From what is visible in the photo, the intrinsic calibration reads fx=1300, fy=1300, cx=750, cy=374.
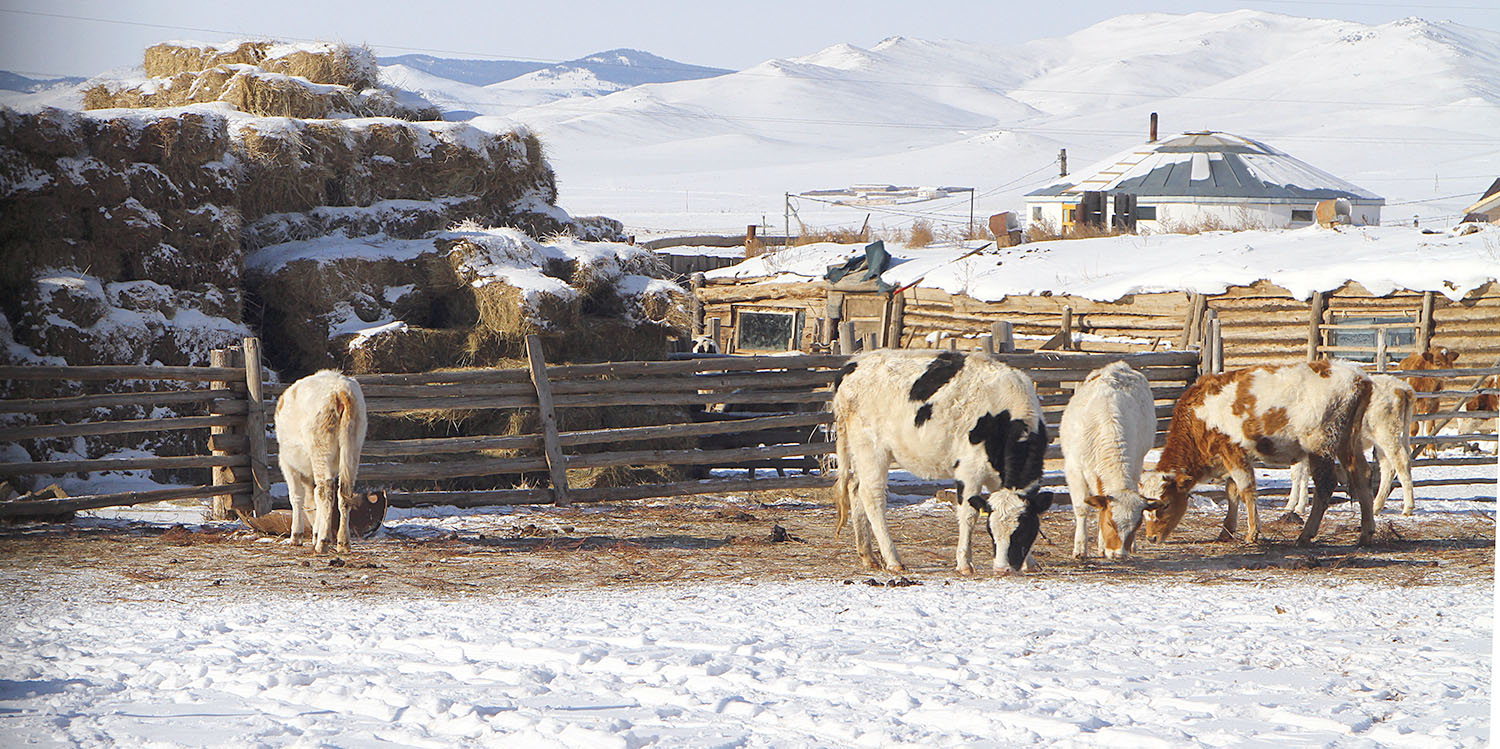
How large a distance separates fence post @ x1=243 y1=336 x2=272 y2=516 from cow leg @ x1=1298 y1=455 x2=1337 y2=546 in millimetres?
7692

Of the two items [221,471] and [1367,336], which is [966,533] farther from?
[1367,336]

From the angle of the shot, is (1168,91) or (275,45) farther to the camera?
(1168,91)

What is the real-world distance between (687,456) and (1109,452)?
4272 millimetres

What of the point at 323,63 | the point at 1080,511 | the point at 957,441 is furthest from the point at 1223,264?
the point at 957,441

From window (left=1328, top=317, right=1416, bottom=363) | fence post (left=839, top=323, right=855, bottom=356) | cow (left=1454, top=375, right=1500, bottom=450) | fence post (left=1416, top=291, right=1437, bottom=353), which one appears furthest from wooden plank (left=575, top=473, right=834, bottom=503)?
fence post (left=1416, top=291, right=1437, bottom=353)

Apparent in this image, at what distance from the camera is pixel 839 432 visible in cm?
859

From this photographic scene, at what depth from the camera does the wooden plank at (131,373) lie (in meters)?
9.19

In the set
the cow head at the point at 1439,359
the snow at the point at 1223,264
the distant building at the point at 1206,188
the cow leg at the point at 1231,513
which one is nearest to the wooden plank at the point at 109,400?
the cow leg at the point at 1231,513

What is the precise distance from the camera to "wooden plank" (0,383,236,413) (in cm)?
939

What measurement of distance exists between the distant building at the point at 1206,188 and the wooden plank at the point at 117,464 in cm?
3115

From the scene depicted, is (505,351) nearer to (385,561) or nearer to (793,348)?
(385,561)

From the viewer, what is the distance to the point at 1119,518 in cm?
821

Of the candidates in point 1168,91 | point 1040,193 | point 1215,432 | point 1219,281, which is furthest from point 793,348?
point 1168,91

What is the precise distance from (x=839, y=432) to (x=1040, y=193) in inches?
1579
